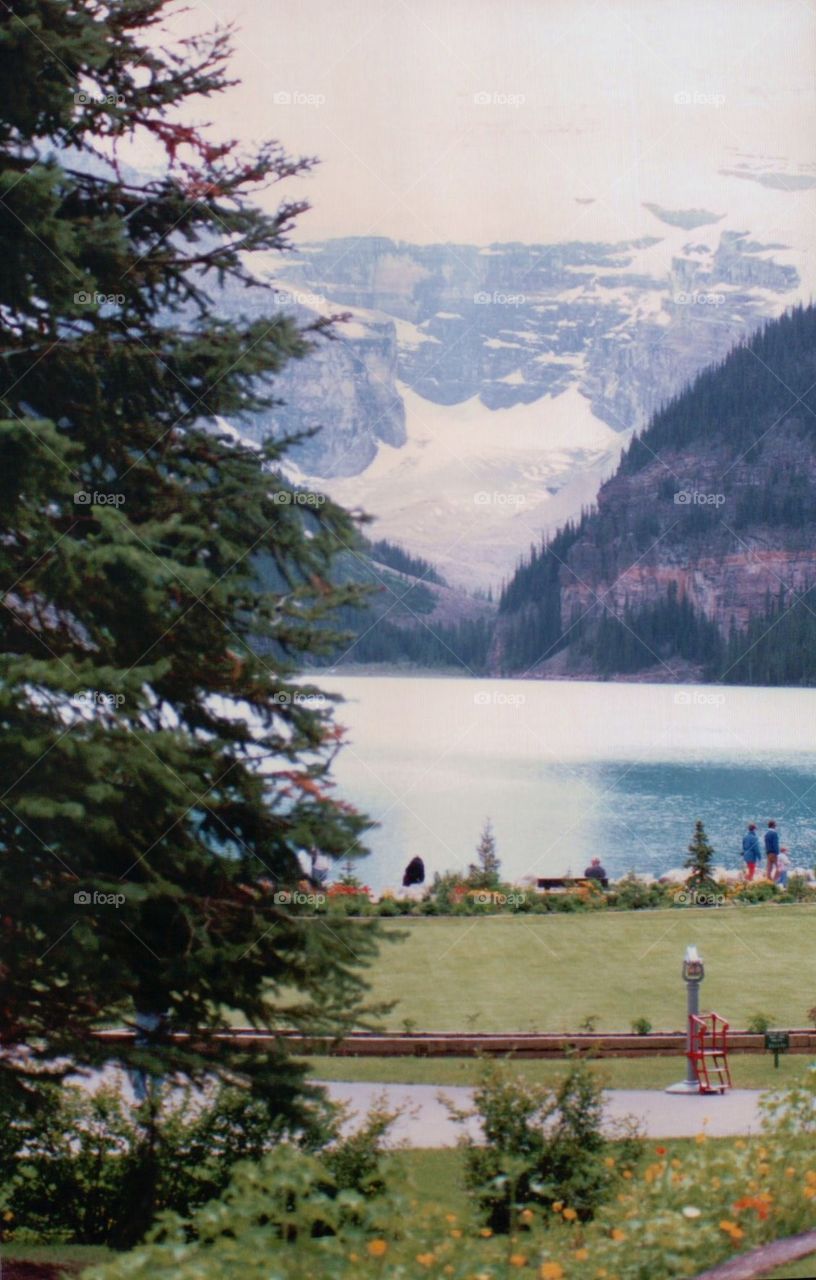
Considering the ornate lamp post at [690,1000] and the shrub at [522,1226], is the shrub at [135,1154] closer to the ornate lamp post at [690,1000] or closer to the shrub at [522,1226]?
the shrub at [522,1226]

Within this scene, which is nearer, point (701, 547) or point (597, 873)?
point (597, 873)

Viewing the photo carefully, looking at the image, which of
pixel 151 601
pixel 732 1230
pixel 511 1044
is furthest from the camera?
pixel 511 1044

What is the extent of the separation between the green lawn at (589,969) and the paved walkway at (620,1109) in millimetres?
281

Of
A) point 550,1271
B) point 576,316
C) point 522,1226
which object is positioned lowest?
point 522,1226

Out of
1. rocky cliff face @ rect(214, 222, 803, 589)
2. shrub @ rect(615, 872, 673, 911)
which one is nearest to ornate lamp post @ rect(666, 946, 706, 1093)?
shrub @ rect(615, 872, 673, 911)

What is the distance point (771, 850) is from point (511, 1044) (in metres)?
1.39

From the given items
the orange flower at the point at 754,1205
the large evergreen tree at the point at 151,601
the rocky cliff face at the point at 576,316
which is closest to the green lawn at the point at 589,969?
the large evergreen tree at the point at 151,601

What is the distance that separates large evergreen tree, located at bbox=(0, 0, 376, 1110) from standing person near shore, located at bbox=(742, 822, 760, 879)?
5.86ft

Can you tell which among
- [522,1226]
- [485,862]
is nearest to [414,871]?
[485,862]

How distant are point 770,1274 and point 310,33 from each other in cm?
498

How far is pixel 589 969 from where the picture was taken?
20.1 ft

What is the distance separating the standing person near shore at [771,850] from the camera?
619 cm

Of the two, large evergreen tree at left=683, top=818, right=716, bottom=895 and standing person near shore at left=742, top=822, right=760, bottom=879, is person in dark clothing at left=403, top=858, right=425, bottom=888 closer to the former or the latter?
large evergreen tree at left=683, top=818, right=716, bottom=895

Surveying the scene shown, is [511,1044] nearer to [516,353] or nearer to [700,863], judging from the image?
[700,863]
